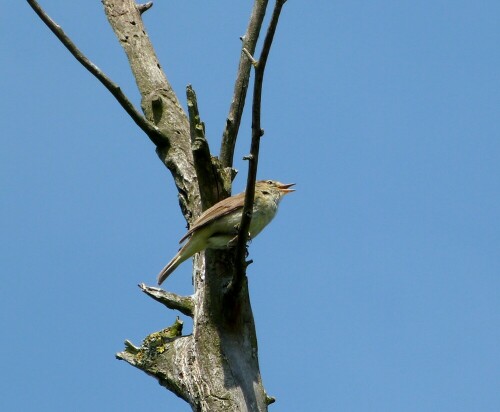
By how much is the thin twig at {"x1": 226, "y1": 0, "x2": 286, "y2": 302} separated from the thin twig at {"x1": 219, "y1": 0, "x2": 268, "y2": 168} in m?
1.24

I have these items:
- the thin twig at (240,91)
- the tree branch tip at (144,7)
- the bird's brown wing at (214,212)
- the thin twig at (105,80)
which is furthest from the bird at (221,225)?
the tree branch tip at (144,7)

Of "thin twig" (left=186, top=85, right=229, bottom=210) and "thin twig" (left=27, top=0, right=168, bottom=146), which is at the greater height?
"thin twig" (left=27, top=0, right=168, bottom=146)

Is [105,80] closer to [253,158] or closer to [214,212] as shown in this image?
[214,212]

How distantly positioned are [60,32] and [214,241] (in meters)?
2.24

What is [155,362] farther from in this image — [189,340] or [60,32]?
[60,32]

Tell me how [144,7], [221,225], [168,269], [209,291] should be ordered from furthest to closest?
[144,7] → [168,269] → [221,225] → [209,291]

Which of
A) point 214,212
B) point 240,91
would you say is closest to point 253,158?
point 214,212

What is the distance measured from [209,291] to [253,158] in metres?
1.32

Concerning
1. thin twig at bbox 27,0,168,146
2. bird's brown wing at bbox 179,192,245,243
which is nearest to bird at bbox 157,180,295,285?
bird's brown wing at bbox 179,192,245,243

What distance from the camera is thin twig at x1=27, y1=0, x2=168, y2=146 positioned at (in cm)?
720

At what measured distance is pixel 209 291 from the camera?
6266 mm

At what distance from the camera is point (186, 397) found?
6.18m

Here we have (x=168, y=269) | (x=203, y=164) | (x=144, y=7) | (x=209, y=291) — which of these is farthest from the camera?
(x=144, y=7)

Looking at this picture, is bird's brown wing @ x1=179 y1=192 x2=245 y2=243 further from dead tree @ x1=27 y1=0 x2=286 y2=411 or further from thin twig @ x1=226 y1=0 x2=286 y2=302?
thin twig @ x1=226 y1=0 x2=286 y2=302
